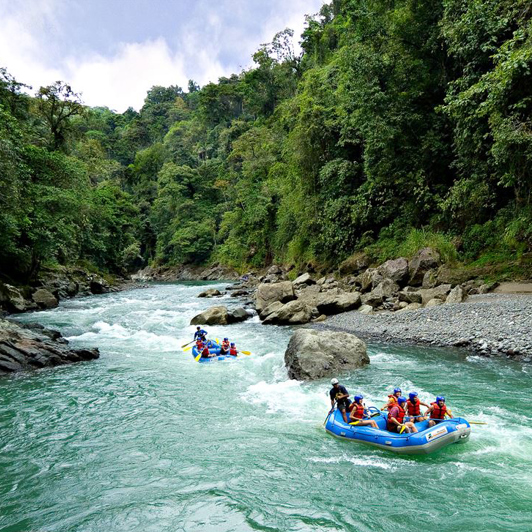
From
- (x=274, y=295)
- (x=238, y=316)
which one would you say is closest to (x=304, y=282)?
(x=274, y=295)

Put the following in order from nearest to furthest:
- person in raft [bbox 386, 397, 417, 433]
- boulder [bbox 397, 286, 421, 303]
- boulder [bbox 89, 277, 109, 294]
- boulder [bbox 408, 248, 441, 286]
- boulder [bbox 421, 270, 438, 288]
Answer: person in raft [bbox 386, 397, 417, 433], boulder [bbox 397, 286, 421, 303], boulder [bbox 421, 270, 438, 288], boulder [bbox 408, 248, 441, 286], boulder [bbox 89, 277, 109, 294]

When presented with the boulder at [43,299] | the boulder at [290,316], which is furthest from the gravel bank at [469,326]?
the boulder at [43,299]

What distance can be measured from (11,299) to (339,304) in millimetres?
16947

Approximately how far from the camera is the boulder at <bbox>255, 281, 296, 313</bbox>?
68.0 ft

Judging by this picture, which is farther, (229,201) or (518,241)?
(229,201)

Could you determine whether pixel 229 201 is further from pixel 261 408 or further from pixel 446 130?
pixel 261 408

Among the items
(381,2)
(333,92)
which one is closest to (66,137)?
(333,92)

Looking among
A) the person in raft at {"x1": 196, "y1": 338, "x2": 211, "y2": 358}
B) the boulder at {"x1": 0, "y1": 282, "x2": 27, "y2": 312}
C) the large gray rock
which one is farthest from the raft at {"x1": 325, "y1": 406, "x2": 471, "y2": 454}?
the boulder at {"x1": 0, "y1": 282, "x2": 27, "y2": 312}

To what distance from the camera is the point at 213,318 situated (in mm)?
19531

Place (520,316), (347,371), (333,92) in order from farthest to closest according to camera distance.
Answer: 1. (333,92)
2. (520,316)
3. (347,371)

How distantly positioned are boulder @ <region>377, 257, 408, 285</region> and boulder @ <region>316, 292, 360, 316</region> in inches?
83.8

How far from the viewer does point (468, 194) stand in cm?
1828

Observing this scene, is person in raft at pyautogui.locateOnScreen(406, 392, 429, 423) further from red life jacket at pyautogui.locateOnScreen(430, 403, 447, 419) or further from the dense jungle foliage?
the dense jungle foliage

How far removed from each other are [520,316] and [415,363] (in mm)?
3751
